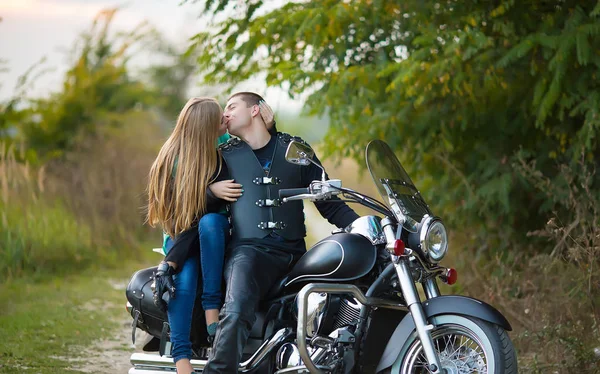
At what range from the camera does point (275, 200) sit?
185 inches

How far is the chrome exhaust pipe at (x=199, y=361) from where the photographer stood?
175 inches

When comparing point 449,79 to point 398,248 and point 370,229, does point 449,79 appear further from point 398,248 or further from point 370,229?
point 398,248

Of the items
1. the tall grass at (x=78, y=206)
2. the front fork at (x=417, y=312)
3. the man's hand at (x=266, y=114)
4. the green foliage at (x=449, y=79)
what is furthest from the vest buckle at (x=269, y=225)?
the tall grass at (x=78, y=206)

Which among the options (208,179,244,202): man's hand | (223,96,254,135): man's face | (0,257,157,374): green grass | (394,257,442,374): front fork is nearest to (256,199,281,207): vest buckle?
(208,179,244,202): man's hand

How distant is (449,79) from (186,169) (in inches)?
109

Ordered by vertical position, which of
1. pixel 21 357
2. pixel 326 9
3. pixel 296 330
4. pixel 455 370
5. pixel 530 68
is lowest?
pixel 455 370

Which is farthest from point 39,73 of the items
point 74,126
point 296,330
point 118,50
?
point 296,330

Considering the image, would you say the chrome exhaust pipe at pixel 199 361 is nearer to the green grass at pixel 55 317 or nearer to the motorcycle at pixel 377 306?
the motorcycle at pixel 377 306

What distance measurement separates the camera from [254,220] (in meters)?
4.68

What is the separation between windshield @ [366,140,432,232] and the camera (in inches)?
166

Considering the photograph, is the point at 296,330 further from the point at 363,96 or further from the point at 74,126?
the point at 74,126

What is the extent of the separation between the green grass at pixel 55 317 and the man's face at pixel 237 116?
210 centimetres

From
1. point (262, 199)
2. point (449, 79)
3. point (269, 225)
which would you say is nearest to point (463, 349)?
point (269, 225)

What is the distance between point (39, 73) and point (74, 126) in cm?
236
